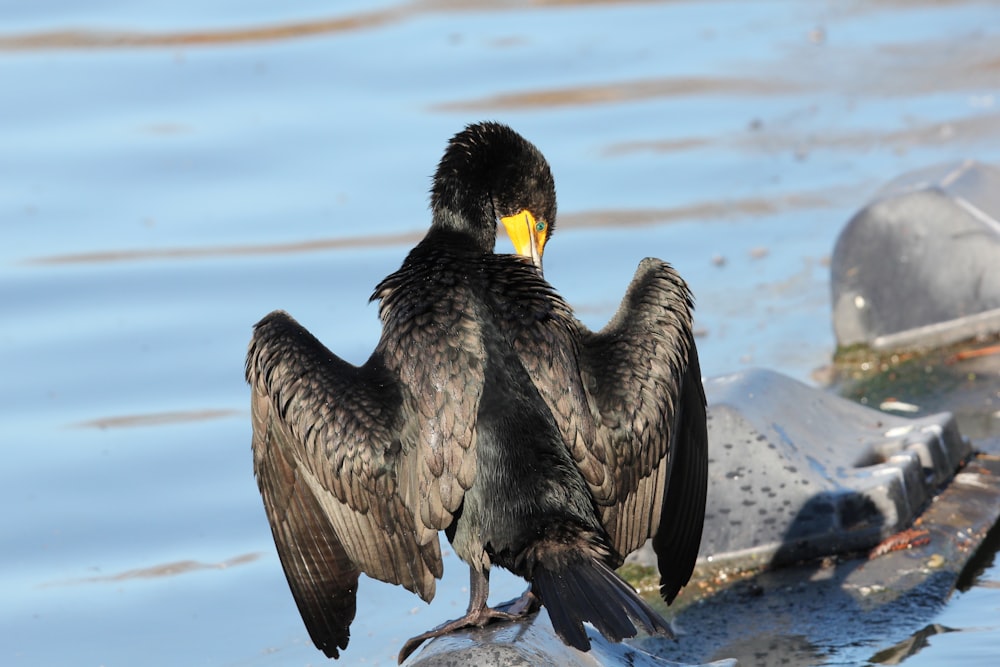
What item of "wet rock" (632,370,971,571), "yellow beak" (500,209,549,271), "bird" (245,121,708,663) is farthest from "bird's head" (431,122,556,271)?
"wet rock" (632,370,971,571)

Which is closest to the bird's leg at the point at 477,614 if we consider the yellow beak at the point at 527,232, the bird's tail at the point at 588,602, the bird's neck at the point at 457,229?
the bird's tail at the point at 588,602

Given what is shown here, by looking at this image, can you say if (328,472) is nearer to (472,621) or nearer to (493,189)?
(472,621)

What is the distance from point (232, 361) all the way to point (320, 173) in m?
2.52

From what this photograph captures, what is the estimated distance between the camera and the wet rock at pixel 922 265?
7.05 meters

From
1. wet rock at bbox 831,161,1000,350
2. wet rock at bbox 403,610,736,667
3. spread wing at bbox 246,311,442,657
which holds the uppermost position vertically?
Answer: wet rock at bbox 831,161,1000,350

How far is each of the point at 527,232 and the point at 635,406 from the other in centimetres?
92

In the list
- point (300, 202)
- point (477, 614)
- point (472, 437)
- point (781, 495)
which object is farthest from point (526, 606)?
point (300, 202)

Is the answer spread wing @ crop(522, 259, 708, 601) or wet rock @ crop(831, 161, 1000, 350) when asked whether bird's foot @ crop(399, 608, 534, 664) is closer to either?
spread wing @ crop(522, 259, 708, 601)

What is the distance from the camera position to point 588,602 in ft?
12.3

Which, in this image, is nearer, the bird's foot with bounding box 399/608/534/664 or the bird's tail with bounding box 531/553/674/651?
the bird's tail with bounding box 531/553/674/651

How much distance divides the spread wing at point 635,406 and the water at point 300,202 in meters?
0.86

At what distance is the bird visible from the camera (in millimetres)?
4059

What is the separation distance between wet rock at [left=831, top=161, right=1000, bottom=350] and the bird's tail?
12.1 ft

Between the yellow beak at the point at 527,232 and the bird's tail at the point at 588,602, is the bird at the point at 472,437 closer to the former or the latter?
the bird's tail at the point at 588,602
